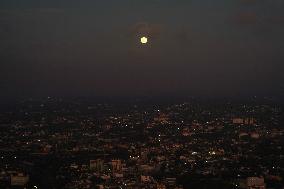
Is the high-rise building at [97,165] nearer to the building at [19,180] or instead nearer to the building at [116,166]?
the building at [116,166]

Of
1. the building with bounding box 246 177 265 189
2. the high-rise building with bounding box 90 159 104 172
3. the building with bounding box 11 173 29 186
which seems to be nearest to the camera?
the building with bounding box 246 177 265 189

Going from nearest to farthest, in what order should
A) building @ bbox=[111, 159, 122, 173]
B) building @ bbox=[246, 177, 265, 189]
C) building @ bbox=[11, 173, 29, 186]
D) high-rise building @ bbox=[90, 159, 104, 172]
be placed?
building @ bbox=[246, 177, 265, 189] → building @ bbox=[11, 173, 29, 186] → building @ bbox=[111, 159, 122, 173] → high-rise building @ bbox=[90, 159, 104, 172]

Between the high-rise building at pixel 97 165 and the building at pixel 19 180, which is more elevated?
the high-rise building at pixel 97 165

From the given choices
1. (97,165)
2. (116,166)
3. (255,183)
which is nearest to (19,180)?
(97,165)

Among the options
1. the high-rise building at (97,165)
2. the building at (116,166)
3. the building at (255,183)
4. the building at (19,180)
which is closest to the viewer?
the building at (255,183)

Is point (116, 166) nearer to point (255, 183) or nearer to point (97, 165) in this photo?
point (97, 165)

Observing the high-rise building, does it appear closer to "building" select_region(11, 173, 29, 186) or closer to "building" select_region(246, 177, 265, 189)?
"building" select_region(11, 173, 29, 186)

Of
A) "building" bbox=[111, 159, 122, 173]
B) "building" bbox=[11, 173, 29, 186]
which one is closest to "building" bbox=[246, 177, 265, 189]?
"building" bbox=[111, 159, 122, 173]

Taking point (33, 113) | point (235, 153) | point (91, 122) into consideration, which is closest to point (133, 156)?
point (235, 153)

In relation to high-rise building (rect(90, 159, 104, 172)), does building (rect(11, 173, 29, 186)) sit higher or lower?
lower

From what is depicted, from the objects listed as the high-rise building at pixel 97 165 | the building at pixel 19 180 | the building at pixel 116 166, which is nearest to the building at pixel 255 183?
the building at pixel 116 166

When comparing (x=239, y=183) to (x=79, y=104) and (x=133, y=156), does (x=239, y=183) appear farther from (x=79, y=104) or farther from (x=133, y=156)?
(x=79, y=104)
